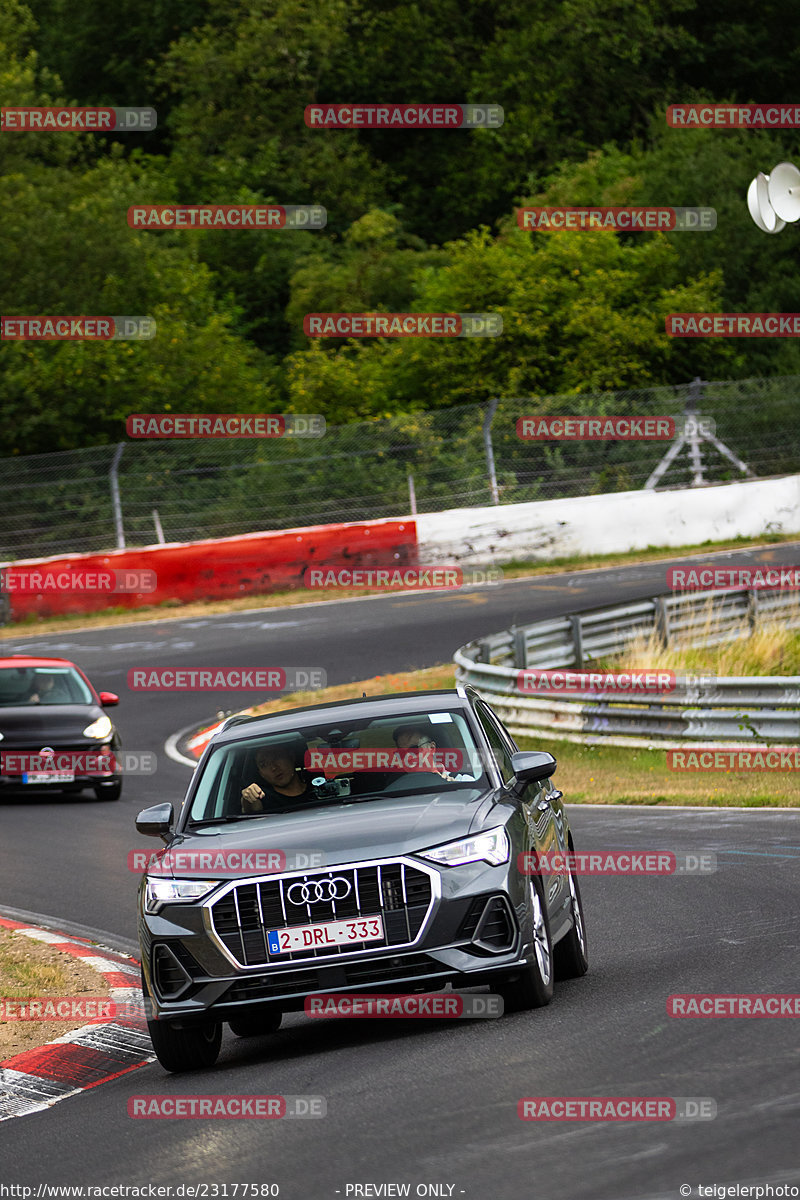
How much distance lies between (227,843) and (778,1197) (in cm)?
350

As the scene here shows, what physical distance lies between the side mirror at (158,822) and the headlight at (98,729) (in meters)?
10.7

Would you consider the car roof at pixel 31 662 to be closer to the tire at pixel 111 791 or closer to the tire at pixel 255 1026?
the tire at pixel 111 791

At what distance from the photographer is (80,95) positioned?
66.0 metres

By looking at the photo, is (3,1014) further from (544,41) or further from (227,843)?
(544,41)

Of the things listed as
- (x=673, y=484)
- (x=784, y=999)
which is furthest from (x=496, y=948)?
(x=673, y=484)

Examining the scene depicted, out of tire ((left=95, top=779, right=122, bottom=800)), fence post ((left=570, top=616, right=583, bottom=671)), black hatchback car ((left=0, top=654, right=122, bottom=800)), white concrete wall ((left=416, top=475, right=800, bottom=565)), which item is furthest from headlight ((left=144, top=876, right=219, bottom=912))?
white concrete wall ((left=416, top=475, right=800, bottom=565))

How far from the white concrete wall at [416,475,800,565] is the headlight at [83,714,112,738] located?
13.3 meters

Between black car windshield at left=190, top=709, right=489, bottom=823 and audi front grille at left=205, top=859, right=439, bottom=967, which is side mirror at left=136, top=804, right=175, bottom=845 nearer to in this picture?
black car windshield at left=190, top=709, right=489, bottom=823

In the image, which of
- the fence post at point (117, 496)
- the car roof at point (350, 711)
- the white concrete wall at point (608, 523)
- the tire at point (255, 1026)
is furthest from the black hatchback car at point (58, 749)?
the white concrete wall at point (608, 523)

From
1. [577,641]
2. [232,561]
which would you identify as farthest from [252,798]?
[232,561]

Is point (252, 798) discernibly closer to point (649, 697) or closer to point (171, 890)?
point (171, 890)

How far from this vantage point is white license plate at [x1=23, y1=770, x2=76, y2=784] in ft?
61.5

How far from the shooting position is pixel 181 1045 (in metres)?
7.68

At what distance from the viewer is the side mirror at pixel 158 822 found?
8.27m
